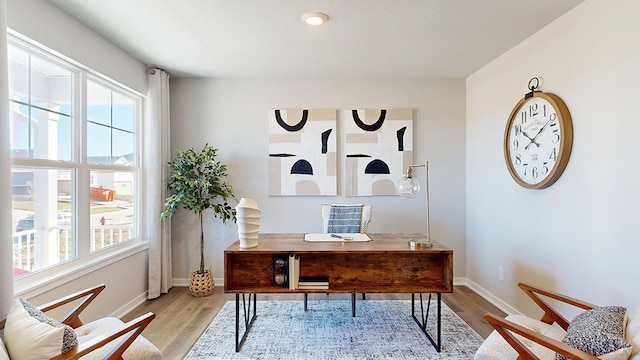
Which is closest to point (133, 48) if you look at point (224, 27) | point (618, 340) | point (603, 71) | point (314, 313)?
point (224, 27)

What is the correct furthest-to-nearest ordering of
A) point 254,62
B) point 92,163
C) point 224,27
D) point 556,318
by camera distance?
point 254,62 → point 92,163 → point 224,27 → point 556,318

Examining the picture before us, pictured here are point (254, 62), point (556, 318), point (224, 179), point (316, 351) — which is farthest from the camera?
point (224, 179)

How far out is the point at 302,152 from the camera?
12.3ft

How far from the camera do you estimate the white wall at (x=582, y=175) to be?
6.15 ft

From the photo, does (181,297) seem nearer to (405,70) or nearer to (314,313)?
(314,313)

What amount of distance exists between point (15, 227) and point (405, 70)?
360cm

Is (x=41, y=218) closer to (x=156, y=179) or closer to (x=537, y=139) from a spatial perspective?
(x=156, y=179)

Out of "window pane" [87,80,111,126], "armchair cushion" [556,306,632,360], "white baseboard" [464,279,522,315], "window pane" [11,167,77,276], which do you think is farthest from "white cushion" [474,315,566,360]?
"window pane" [87,80,111,126]

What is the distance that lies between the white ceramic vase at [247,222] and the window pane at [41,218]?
1343 mm

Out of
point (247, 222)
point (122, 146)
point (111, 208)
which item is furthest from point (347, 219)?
point (122, 146)

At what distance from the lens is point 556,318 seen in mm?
1868

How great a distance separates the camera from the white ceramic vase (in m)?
2.24

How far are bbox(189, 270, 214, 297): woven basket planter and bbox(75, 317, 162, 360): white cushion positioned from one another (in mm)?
1505

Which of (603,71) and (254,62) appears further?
(254,62)
